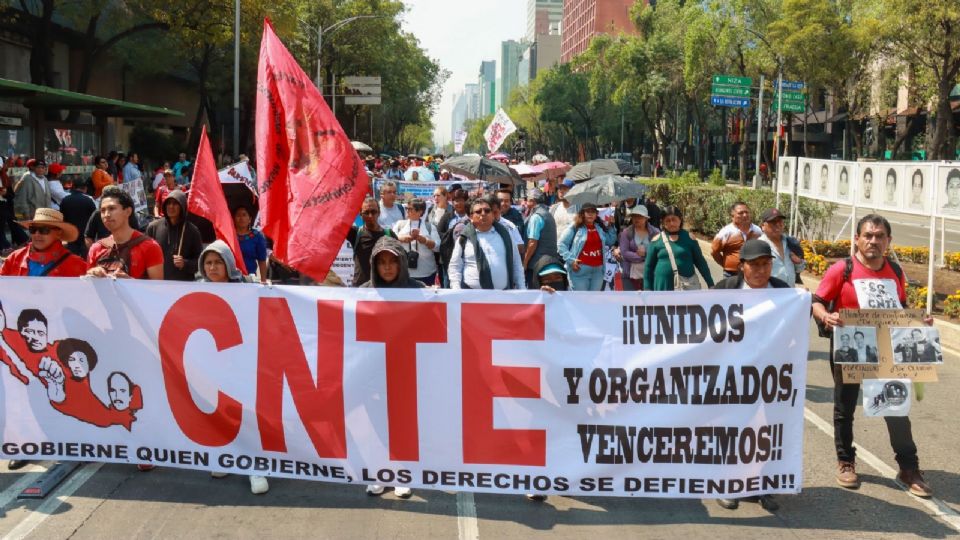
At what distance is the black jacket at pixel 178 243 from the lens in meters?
7.98

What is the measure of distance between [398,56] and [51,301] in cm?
6465

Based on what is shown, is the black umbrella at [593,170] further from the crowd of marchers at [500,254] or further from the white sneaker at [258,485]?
the white sneaker at [258,485]

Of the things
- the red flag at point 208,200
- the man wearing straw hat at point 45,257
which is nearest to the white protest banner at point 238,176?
the red flag at point 208,200

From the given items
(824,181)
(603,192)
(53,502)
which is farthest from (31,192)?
(824,181)

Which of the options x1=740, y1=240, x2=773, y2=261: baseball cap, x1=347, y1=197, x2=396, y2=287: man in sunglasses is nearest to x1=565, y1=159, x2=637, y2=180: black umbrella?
x1=347, y1=197, x2=396, y2=287: man in sunglasses

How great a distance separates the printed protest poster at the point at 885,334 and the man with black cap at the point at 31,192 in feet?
49.1

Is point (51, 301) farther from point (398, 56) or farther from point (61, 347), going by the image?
point (398, 56)

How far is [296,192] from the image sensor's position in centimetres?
588

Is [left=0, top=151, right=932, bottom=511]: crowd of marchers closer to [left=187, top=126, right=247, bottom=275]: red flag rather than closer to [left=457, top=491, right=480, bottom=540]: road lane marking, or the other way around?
[left=187, top=126, right=247, bottom=275]: red flag

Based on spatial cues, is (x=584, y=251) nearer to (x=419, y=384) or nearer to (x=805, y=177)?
(x=419, y=384)

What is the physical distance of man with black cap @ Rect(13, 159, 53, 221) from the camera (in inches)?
669

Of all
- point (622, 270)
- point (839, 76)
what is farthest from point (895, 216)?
point (622, 270)

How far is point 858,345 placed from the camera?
18.8ft

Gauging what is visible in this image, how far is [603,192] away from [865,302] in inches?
217
